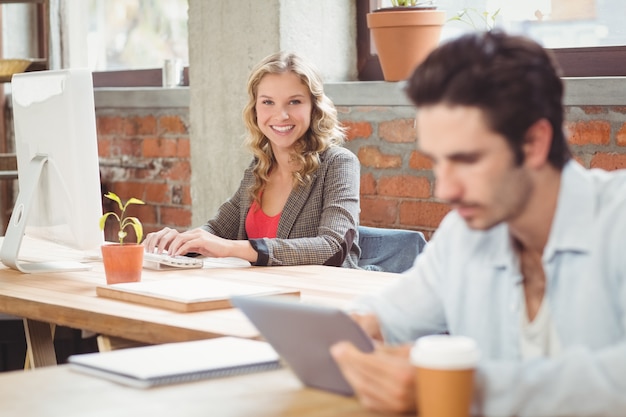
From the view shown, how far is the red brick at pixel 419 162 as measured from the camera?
12.2ft

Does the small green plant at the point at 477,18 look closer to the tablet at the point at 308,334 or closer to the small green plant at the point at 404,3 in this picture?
the small green plant at the point at 404,3

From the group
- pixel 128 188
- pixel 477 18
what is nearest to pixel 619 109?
pixel 477 18

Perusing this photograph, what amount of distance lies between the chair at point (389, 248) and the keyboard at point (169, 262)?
0.52 meters

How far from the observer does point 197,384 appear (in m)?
1.57

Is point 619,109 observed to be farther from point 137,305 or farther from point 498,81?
point 498,81

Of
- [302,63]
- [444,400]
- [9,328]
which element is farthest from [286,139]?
[444,400]

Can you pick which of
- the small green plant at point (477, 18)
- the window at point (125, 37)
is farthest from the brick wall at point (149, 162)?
the small green plant at point (477, 18)

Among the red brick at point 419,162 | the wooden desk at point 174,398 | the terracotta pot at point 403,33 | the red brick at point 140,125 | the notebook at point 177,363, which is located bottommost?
the wooden desk at point 174,398

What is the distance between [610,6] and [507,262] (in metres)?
2.13

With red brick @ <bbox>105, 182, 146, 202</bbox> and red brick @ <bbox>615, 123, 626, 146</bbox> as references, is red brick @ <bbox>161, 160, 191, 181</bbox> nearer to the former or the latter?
red brick @ <bbox>105, 182, 146, 202</bbox>

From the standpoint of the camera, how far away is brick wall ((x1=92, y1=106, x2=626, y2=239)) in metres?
3.34

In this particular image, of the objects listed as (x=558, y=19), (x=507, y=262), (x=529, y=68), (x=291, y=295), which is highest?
(x=558, y=19)

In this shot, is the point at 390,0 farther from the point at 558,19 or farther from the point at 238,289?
the point at 238,289

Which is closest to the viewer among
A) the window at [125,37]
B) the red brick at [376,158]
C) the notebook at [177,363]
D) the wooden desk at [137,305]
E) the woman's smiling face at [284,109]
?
the notebook at [177,363]
